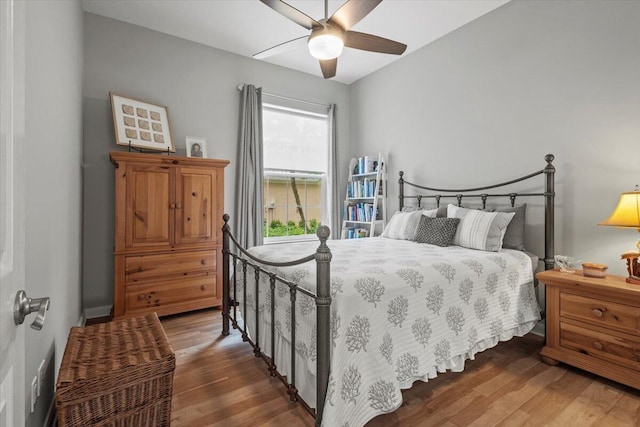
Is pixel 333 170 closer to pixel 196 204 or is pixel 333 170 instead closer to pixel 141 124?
pixel 196 204

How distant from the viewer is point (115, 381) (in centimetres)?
138

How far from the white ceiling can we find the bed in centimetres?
186

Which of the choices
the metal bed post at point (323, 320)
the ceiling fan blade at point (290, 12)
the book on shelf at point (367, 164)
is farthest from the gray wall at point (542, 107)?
the metal bed post at point (323, 320)

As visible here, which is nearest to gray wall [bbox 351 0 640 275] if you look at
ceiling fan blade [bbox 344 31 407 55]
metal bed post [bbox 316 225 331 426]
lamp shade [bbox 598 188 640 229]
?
lamp shade [bbox 598 188 640 229]

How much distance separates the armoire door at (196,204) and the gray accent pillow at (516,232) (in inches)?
110

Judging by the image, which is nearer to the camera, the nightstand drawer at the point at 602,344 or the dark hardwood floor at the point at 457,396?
the dark hardwood floor at the point at 457,396

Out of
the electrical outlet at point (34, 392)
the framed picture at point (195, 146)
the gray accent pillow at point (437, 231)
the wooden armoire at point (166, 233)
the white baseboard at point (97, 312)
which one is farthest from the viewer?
the framed picture at point (195, 146)

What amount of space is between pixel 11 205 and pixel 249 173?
131 inches

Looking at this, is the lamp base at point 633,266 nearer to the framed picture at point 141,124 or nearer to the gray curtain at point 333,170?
the gray curtain at point 333,170

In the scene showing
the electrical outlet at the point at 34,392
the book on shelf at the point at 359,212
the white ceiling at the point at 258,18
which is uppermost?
the white ceiling at the point at 258,18

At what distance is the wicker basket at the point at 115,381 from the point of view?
129cm

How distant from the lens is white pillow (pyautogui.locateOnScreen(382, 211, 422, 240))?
3.26 m

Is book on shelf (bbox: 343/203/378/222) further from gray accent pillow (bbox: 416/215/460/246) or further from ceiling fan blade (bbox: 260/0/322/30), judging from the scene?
ceiling fan blade (bbox: 260/0/322/30)

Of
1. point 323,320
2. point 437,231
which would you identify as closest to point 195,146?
point 437,231
